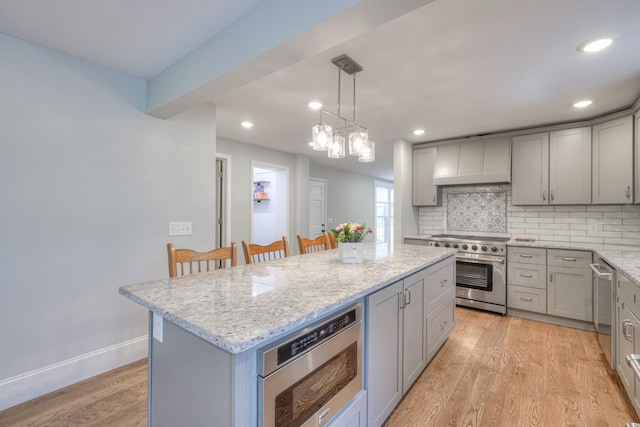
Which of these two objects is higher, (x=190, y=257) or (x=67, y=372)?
(x=190, y=257)

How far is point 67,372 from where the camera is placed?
6.82ft

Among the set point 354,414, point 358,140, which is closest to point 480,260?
point 358,140

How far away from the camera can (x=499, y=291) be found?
3523 millimetres

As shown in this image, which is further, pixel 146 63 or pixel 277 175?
pixel 277 175

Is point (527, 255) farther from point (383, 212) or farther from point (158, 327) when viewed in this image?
point (383, 212)

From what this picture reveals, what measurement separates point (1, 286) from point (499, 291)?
4603mm

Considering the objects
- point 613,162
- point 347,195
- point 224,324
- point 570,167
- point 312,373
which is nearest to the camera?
point 224,324

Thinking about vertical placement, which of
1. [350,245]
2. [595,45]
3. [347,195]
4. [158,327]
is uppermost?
[595,45]

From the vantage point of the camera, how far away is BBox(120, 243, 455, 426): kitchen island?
35.4 inches

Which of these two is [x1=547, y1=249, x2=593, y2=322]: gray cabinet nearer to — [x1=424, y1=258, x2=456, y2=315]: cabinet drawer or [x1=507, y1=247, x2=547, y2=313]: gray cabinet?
[x1=507, y1=247, x2=547, y2=313]: gray cabinet

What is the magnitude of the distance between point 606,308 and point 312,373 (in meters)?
2.62

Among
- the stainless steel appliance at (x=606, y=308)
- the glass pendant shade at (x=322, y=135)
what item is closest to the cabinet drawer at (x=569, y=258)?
the stainless steel appliance at (x=606, y=308)

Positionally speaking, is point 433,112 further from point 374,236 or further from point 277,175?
point 374,236

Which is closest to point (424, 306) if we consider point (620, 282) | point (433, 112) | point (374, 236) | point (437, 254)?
point (437, 254)
